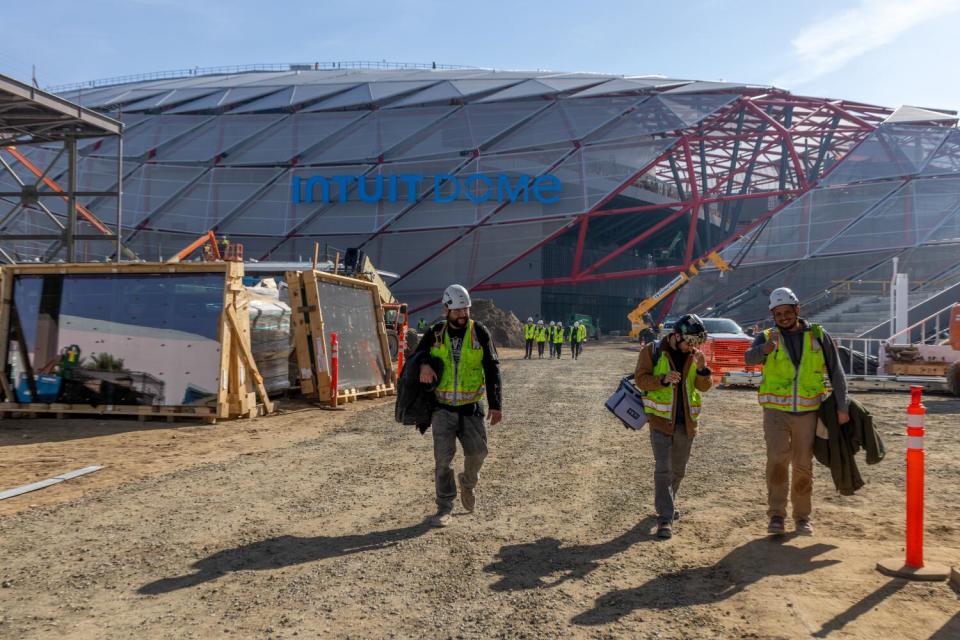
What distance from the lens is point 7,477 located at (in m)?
7.23

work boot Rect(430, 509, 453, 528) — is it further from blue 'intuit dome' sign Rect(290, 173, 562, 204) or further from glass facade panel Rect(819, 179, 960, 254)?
blue 'intuit dome' sign Rect(290, 173, 562, 204)

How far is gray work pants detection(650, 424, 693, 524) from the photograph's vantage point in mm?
5387

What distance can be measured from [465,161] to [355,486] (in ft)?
114

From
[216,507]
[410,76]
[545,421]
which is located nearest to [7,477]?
[216,507]

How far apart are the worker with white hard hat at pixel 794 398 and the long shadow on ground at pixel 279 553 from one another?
2.61m

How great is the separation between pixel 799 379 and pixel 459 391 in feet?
8.25

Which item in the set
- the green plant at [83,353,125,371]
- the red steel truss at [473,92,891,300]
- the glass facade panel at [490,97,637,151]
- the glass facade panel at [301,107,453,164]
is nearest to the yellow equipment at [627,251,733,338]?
the red steel truss at [473,92,891,300]

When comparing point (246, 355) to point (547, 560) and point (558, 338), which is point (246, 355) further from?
point (558, 338)

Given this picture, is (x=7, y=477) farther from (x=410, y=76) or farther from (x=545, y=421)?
(x=410, y=76)

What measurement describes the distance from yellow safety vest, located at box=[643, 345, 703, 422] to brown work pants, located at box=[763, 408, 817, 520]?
0.59 metres

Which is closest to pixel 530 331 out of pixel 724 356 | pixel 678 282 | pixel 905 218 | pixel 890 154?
pixel 678 282

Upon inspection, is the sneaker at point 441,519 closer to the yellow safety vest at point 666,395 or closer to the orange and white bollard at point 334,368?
the yellow safety vest at point 666,395

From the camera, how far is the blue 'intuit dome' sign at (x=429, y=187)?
39594mm

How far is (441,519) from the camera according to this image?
561 cm
